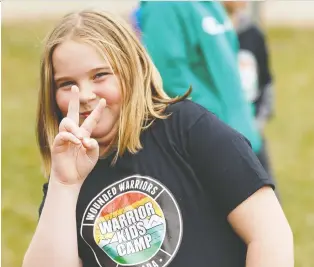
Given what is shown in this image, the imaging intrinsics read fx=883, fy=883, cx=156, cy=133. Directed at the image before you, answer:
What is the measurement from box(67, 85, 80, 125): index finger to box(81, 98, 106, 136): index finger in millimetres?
35

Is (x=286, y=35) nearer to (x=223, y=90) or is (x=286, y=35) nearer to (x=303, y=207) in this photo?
(x=303, y=207)

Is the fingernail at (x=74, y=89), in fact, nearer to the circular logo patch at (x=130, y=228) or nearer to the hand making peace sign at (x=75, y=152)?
the hand making peace sign at (x=75, y=152)

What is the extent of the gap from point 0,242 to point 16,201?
4.76 feet

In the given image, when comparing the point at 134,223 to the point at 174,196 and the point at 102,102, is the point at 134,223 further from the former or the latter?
the point at 102,102

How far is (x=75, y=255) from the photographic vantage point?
242 cm

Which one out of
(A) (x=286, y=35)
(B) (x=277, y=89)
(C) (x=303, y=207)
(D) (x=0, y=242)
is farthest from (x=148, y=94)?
(A) (x=286, y=35)

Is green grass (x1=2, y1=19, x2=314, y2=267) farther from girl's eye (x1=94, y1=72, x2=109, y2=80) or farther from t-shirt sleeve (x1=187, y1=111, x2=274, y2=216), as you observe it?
t-shirt sleeve (x1=187, y1=111, x2=274, y2=216)

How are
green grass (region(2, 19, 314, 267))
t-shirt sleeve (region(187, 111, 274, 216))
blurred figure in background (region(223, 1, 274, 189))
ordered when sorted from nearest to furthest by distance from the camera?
t-shirt sleeve (region(187, 111, 274, 216)), blurred figure in background (region(223, 1, 274, 189)), green grass (region(2, 19, 314, 267))

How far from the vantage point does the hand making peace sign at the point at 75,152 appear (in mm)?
2344

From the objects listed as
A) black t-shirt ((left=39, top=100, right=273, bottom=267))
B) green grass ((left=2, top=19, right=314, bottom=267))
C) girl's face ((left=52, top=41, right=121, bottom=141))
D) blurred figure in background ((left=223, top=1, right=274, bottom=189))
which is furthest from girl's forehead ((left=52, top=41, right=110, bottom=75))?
blurred figure in background ((left=223, top=1, right=274, bottom=189))

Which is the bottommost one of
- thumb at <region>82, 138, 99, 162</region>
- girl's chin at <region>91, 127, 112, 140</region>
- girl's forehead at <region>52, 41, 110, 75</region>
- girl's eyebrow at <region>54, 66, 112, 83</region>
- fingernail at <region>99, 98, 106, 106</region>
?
thumb at <region>82, 138, 99, 162</region>

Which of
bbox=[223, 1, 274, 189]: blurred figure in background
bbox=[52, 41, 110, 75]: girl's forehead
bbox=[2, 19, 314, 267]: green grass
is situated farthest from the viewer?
bbox=[2, 19, 314, 267]: green grass

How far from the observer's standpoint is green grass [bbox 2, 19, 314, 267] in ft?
20.4

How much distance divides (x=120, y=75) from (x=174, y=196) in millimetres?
372
